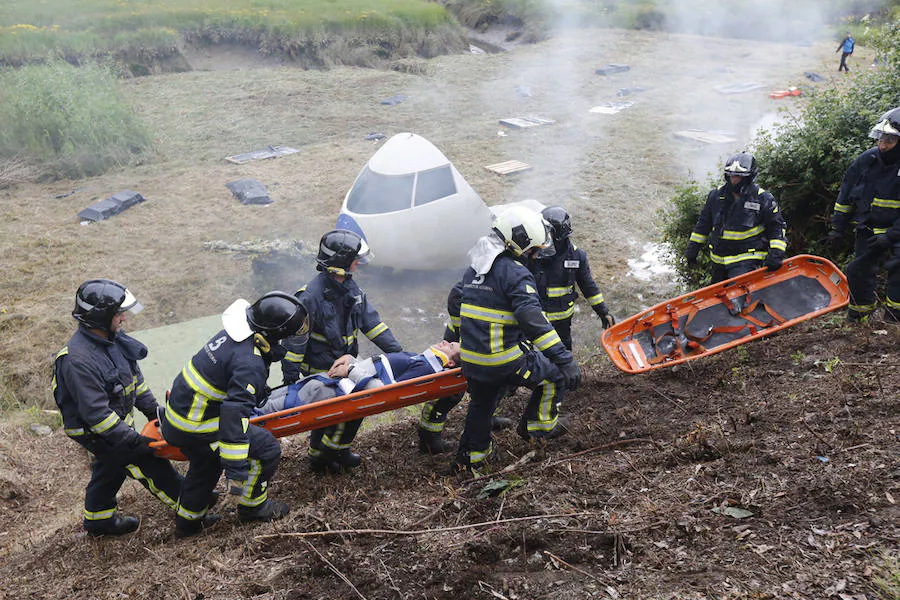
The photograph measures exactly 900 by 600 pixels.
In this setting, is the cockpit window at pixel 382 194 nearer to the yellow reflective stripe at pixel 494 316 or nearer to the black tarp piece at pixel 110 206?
the yellow reflective stripe at pixel 494 316

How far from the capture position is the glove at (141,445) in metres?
3.94

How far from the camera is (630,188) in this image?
11.9m

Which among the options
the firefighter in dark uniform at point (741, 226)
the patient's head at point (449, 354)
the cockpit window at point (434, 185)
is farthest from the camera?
the cockpit window at point (434, 185)

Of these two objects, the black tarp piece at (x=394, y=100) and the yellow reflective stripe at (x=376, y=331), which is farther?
the black tarp piece at (x=394, y=100)

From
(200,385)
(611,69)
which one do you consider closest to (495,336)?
(200,385)

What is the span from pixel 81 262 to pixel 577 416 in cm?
806

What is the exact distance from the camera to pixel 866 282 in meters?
5.50

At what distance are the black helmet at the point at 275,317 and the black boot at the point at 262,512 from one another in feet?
A: 3.82

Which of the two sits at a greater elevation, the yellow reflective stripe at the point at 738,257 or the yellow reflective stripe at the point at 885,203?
the yellow reflective stripe at the point at 885,203

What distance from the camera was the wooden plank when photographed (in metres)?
12.7

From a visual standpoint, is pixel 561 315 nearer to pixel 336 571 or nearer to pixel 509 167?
pixel 336 571

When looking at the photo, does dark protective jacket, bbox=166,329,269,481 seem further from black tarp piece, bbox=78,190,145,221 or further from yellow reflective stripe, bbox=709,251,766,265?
black tarp piece, bbox=78,190,145,221

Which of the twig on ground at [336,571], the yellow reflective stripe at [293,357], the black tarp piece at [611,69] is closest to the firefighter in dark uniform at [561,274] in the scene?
A: the yellow reflective stripe at [293,357]

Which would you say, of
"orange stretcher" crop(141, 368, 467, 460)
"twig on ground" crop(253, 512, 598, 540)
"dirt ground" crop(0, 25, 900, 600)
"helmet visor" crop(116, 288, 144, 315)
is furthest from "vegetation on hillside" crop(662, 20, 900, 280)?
"helmet visor" crop(116, 288, 144, 315)
